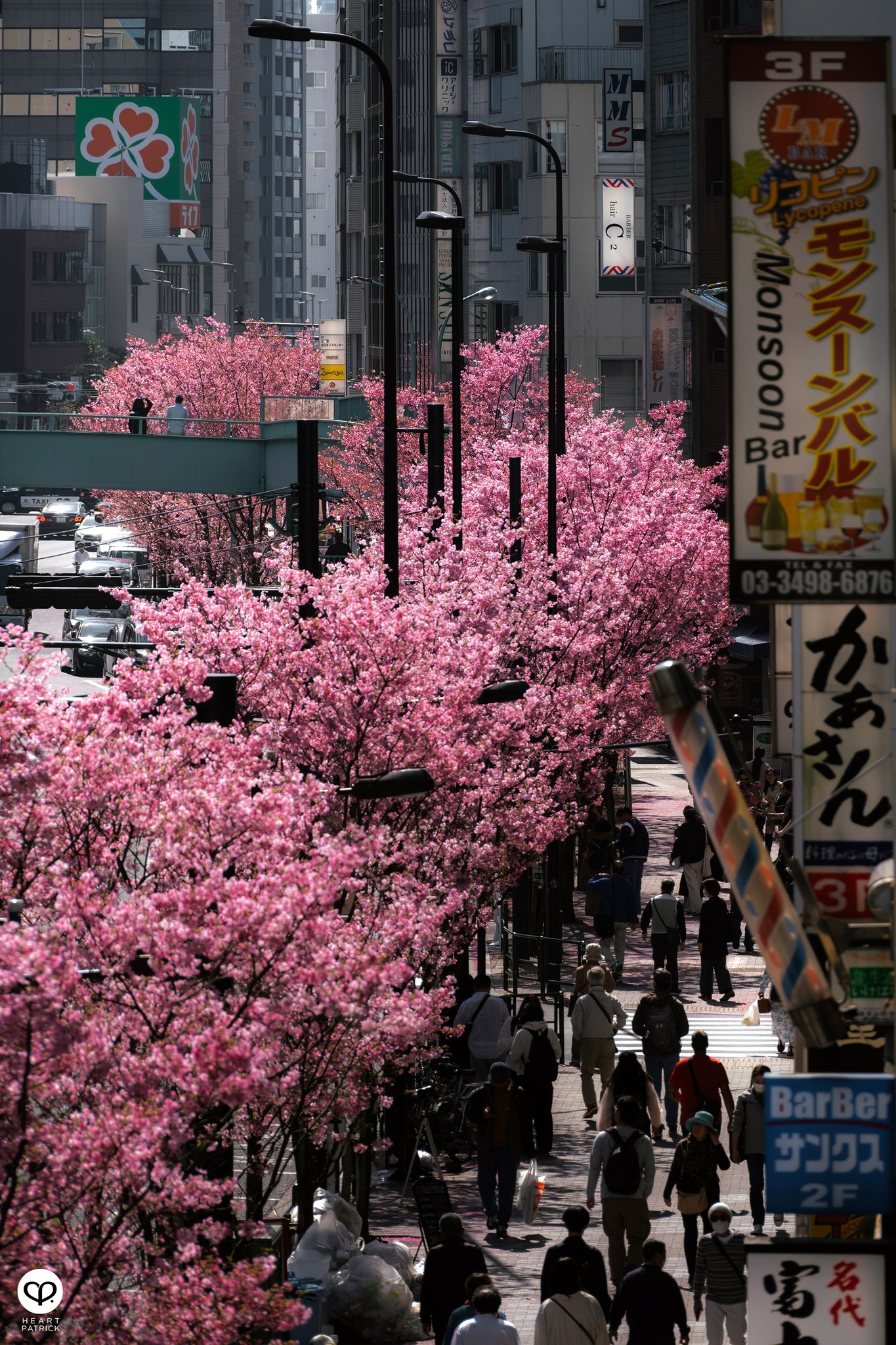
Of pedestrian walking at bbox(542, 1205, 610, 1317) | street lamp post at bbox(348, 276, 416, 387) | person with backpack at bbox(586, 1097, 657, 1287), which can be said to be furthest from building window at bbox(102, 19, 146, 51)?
pedestrian walking at bbox(542, 1205, 610, 1317)

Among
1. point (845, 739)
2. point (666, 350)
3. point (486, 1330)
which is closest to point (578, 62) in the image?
point (666, 350)

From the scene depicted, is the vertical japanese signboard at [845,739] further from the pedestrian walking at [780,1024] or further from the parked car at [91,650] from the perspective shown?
the parked car at [91,650]

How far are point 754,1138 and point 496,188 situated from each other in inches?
2749

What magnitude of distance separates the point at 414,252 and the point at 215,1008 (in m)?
87.3

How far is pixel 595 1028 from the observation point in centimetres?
1973

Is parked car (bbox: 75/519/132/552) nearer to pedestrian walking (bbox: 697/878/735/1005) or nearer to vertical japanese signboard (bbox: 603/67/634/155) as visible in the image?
vertical japanese signboard (bbox: 603/67/634/155)

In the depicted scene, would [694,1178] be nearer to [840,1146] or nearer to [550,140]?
[840,1146]

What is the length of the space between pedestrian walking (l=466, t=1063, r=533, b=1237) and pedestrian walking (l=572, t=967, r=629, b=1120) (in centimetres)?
284

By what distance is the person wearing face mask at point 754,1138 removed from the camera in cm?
1555

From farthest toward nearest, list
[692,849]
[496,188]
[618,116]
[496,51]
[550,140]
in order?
1. [496,188]
2. [496,51]
3. [550,140]
4. [618,116]
5. [692,849]

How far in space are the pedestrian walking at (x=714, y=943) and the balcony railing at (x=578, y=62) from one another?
2289 inches

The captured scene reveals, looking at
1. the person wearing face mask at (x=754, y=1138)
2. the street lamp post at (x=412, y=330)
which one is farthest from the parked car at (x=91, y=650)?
the person wearing face mask at (x=754, y=1138)

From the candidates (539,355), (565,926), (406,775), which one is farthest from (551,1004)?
(539,355)

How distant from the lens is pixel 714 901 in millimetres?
24562
